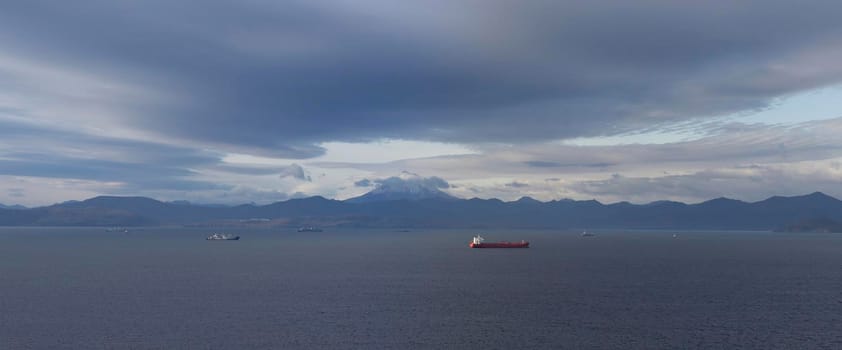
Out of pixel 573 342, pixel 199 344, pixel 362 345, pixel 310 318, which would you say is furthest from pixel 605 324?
pixel 199 344

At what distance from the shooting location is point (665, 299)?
385 ft

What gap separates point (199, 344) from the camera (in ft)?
259

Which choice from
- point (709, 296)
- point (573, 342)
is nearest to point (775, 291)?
point (709, 296)

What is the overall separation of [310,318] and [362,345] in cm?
1974

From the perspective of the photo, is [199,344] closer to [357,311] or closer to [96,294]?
[357,311]

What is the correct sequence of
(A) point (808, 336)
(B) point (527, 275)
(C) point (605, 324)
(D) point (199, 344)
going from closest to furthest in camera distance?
1. (D) point (199, 344)
2. (A) point (808, 336)
3. (C) point (605, 324)
4. (B) point (527, 275)

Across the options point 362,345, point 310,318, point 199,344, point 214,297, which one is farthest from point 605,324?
point 214,297

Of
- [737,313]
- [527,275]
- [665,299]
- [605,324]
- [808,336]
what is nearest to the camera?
[808,336]

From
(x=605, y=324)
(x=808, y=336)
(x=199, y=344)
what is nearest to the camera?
(x=199, y=344)

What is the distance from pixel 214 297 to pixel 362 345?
5051 cm

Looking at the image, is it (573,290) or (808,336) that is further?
(573,290)

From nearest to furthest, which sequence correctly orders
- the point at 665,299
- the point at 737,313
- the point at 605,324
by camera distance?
the point at 605,324, the point at 737,313, the point at 665,299

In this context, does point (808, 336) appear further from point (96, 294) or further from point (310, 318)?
point (96, 294)

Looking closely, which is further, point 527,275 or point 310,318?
point 527,275
